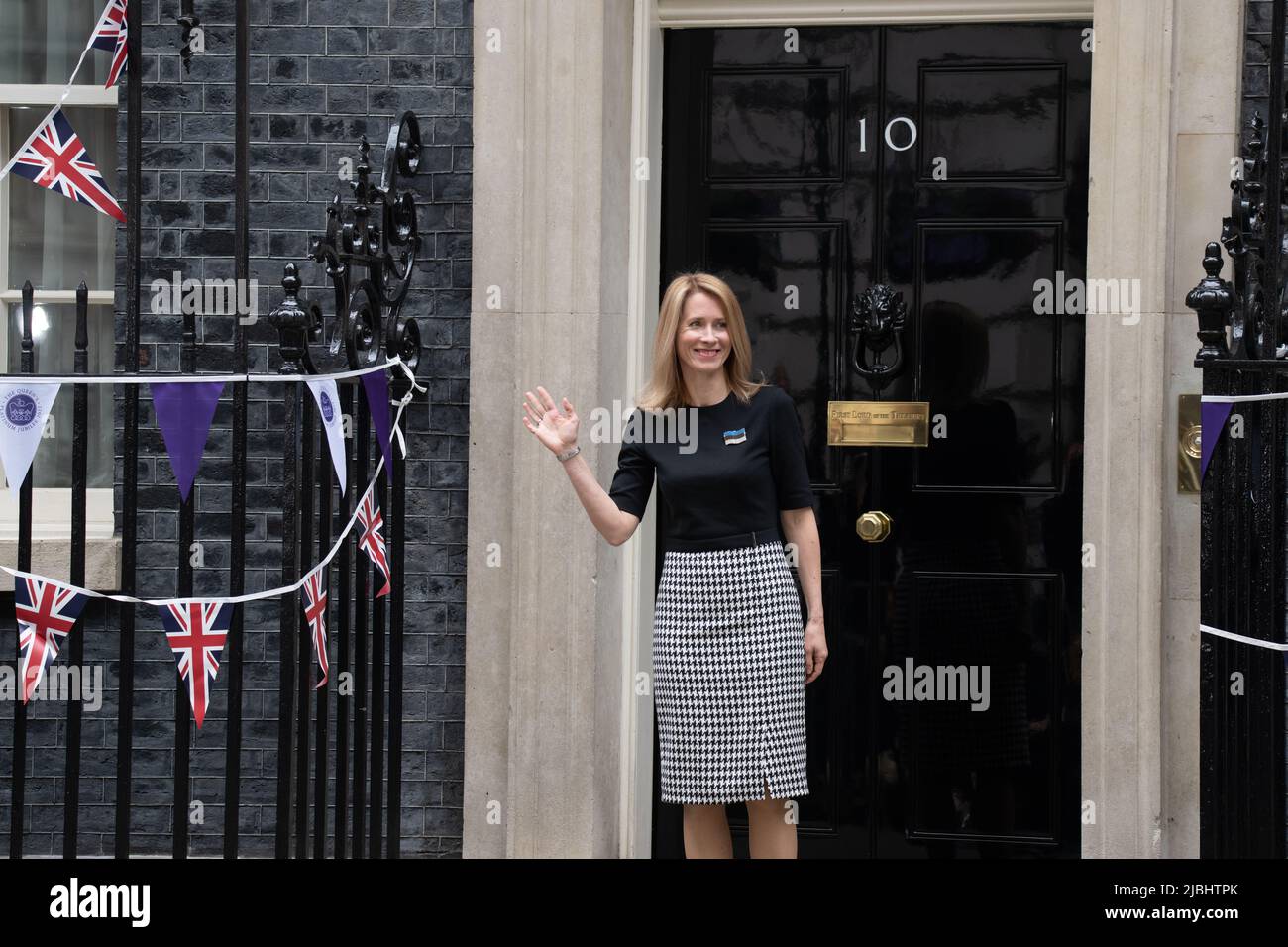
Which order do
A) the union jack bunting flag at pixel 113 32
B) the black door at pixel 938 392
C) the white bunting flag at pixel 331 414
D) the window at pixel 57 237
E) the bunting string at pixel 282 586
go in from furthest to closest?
the window at pixel 57 237 → the black door at pixel 938 392 → the union jack bunting flag at pixel 113 32 → the white bunting flag at pixel 331 414 → the bunting string at pixel 282 586

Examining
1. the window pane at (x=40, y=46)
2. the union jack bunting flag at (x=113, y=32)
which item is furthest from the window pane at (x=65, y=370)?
the union jack bunting flag at (x=113, y=32)

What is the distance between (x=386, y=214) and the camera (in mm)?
5410

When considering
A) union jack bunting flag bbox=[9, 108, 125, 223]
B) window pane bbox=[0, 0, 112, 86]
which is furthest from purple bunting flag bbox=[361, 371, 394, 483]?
window pane bbox=[0, 0, 112, 86]

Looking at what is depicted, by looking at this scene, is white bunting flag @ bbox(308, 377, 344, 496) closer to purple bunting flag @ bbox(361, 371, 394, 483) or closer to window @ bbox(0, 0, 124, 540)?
purple bunting flag @ bbox(361, 371, 394, 483)

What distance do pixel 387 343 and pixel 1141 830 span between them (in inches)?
124

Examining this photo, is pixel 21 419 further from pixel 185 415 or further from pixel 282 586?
pixel 282 586

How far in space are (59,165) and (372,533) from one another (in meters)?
1.45

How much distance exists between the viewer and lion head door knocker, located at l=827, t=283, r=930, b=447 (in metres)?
5.86

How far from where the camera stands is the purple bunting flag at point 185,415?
396 centimetres

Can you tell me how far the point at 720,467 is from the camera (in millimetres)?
4418

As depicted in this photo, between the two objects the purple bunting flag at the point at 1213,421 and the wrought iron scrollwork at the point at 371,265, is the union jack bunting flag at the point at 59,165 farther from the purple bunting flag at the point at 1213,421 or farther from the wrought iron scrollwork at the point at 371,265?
the purple bunting flag at the point at 1213,421

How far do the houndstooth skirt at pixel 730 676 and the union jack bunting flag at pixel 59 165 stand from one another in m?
2.05
